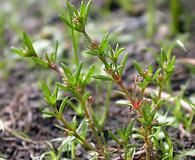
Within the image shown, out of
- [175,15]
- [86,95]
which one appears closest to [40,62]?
[86,95]

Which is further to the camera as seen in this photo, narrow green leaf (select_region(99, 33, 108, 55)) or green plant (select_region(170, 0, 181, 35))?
green plant (select_region(170, 0, 181, 35))

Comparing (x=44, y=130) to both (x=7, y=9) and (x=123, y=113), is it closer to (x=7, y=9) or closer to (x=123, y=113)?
(x=123, y=113)

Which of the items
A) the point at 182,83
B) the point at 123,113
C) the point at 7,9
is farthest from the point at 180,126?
the point at 7,9

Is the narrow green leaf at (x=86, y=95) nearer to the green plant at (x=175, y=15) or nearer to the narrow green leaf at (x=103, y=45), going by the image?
the narrow green leaf at (x=103, y=45)

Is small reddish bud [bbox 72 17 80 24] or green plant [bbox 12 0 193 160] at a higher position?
small reddish bud [bbox 72 17 80 24]

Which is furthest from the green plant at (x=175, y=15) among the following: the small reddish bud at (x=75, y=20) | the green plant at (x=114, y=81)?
the small reddish bud at (x=75, y=20)

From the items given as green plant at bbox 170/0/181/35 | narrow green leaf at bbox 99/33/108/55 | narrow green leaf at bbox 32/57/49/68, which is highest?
narrow green leaf at bbox 99/33/108/55

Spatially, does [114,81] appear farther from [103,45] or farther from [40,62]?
[40,62]

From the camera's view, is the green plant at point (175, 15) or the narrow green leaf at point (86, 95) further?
the green plant at point (175, 15)

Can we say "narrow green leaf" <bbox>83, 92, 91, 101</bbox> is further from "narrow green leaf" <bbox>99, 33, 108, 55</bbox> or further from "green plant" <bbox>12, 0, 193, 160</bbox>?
"narrow green leaf" <bbox>99, 33, 108, 55</bbox>

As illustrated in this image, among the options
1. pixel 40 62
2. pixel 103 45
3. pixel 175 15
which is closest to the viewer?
pixel 103 45

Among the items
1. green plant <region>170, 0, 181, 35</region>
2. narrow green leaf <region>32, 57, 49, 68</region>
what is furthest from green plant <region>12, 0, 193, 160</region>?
green plant <region>170, 0, 181, 35</region>
